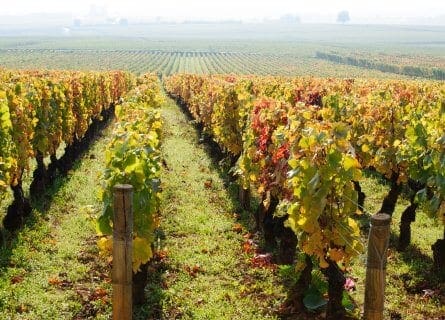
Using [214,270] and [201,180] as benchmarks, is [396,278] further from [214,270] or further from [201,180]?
[201,180]

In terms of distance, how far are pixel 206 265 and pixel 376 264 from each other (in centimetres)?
558

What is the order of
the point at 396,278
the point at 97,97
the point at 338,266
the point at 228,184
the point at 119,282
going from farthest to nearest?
the point at 97,97 → the point at 228,184 → the point at 396,278 → the point at 338,266 → the point at 119,282

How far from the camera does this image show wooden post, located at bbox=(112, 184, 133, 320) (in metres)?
5.18

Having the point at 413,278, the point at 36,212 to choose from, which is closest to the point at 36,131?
the point at 36,212

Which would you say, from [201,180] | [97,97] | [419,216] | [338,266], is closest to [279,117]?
[338,266]

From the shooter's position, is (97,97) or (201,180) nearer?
(201,180)

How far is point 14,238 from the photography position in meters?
11.4

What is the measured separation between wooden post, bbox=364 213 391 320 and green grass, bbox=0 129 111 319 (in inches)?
177

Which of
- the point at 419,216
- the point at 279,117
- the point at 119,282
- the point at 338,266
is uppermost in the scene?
the point at 279,117

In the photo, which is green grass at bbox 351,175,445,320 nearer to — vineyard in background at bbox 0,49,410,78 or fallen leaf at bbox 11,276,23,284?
fallen leaf at bbox 11,276,23,284

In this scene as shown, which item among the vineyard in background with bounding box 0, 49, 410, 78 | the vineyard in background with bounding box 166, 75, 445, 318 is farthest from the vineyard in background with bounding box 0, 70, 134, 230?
the vineyard in background with bounding box 0, 49, 410, 78

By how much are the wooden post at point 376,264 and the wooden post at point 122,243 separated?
2320 mm

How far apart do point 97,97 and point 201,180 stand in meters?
10.9

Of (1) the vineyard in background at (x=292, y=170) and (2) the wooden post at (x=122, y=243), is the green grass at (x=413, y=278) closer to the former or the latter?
(1) the vineyard in background at (x=292, y=170)
